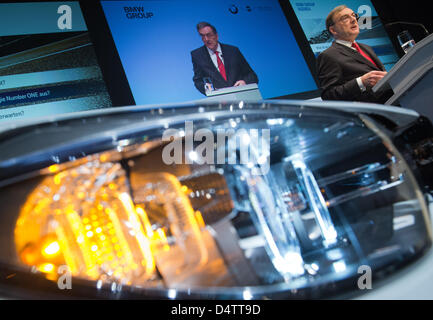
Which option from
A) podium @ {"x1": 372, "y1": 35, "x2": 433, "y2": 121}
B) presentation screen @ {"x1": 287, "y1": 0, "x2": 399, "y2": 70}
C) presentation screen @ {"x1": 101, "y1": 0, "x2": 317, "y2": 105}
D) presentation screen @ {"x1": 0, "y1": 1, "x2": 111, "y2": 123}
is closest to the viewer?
podium @ {"x1": 372, "y1": 35, "x2": 433, "y2": 121}

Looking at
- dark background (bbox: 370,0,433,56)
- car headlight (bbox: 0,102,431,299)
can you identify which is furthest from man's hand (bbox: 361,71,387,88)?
dark background (bbox: 370,0,433,56)

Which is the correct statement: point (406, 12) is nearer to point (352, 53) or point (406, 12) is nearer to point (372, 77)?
point (352, 53)

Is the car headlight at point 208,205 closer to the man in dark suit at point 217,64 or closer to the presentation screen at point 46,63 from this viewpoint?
the presentation screen at point 46,63

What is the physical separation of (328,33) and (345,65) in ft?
7.55

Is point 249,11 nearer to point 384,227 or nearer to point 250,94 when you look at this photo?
point 250,94

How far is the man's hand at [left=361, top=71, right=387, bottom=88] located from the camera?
1927 millimetres

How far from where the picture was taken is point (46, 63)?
10.1 feet

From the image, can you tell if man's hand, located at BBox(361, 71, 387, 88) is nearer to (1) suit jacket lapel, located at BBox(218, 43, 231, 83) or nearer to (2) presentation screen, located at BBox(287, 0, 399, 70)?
(1) suit jacket lapel, located at BBox(218, 43, 231, 83)

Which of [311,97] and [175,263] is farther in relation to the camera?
[311,97]

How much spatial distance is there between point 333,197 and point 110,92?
122 inches


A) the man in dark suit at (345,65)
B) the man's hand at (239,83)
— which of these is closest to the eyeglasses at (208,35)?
the man's hand at (239,83)

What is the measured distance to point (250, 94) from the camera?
3.61 m

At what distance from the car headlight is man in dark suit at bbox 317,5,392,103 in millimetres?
1785
